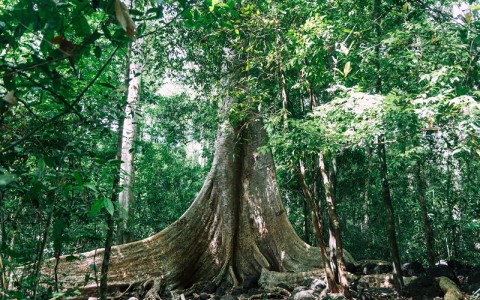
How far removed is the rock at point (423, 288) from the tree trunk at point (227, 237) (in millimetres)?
1692

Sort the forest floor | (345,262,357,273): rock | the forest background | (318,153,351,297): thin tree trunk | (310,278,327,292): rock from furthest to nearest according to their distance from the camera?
(345,262,357,273): rock < the forest floor < (310,278,327,292): rock < (318,153,351,297): thin tree trunk < the forest background

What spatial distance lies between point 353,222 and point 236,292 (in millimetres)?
9532

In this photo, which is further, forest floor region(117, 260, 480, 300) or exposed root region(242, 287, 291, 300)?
exposed root region(242, 287, 291, 300)

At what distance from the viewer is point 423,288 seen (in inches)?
288

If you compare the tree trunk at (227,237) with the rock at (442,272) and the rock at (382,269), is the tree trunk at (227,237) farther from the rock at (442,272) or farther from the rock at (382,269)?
the rock at (442,272)

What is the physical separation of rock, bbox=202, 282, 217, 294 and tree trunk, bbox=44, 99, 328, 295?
236 mm

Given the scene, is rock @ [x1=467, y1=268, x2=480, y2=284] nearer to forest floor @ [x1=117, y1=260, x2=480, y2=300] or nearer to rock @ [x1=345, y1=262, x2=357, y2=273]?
forest floor @ [x1=117, y1=260, x2=480, y2=300]

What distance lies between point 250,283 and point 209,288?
2.71 ft

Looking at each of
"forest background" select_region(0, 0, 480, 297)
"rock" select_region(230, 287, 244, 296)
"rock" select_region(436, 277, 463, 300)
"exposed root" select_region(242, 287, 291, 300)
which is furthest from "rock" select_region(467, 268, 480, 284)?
"rock" select_region(230, 287, 244, 296)

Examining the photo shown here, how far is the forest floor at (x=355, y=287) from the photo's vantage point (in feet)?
22.9

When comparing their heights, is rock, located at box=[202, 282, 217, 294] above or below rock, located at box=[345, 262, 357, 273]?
below

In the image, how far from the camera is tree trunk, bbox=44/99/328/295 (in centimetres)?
827

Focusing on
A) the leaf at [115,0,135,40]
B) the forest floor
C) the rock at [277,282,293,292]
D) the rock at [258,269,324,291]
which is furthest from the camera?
the rock at [258,269,324,291]

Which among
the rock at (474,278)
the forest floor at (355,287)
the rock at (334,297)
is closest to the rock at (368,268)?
the forest floor at (355,287)
